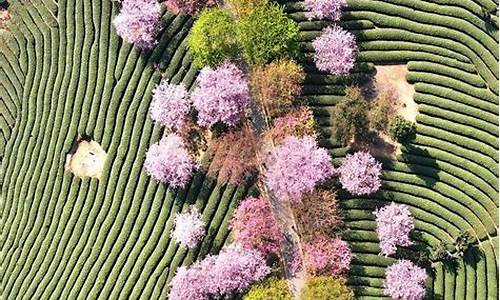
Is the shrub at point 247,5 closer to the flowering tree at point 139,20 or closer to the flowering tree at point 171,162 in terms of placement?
the flowering tree at point 139,20

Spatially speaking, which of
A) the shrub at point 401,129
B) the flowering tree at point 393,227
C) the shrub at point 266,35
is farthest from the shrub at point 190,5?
the flowering tree at point 393,227

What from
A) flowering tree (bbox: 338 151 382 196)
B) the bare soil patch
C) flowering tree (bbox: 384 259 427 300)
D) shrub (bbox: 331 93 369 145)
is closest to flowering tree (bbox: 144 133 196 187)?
the bare soil patch

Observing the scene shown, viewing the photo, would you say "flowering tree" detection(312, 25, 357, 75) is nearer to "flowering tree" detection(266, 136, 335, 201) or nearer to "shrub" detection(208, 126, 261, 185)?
"flowering tree" detection(266, 136, 335, 201)

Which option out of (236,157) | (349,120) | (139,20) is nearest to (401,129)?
(349,120)

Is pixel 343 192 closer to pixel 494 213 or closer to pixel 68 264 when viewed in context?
pixel 494 213

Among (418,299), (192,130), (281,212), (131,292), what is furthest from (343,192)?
(131,292)

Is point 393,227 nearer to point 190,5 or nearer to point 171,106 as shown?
point 171,106

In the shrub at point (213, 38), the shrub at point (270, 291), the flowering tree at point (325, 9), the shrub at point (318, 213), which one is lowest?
the shrub at point (270, 291)

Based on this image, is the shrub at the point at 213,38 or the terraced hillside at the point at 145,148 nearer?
the shrub at the point at 213,38
